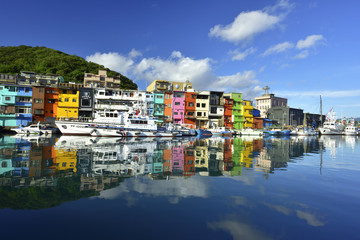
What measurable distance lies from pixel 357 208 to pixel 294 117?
9617cm

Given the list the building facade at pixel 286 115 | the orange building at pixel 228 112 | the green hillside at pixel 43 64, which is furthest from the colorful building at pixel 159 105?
the building facade at pixel 286 115

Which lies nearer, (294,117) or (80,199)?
(80,199)

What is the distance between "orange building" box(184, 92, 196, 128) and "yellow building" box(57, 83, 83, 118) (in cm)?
3149

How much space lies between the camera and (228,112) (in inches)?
2702

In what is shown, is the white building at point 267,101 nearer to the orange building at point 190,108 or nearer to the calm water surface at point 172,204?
the orange building at point 190,108

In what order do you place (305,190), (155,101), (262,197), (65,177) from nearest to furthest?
(262,197) → (305,190) → (65,177) → (155,101)

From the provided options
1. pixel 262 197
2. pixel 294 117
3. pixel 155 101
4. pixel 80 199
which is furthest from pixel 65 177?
pixel 294 117

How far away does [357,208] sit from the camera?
761cm

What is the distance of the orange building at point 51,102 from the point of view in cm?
4959

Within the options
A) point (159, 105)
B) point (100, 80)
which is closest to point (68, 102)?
point (100, 80)

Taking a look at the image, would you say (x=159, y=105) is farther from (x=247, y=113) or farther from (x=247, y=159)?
(x=247, y=159)

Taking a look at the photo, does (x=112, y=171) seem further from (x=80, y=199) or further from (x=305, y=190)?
(x=305, y=190)

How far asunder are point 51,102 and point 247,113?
6333 cm

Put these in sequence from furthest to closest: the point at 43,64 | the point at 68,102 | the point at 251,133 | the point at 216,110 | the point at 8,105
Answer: the point at 43,64, the point at 216,110, the point at 251,133, the point at 68,102, the point at 8,105
